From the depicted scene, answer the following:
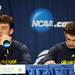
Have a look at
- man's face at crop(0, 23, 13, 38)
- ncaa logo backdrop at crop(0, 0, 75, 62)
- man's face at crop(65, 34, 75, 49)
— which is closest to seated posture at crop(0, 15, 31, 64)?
man's face at crop(0, 23, 13, 38)

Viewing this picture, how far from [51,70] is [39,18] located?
1862 mm

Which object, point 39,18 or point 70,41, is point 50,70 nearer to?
point 70,41

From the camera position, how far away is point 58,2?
369 centimetres

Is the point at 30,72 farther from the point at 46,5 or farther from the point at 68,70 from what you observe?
the point at 46,5

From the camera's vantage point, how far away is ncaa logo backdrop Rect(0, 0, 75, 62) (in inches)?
144

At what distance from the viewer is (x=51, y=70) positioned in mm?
1896

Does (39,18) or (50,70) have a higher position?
(39,18)

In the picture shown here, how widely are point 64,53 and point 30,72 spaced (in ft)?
3.58

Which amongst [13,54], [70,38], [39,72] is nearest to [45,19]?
[70,38]

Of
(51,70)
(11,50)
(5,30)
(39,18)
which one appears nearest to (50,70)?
(51,70)

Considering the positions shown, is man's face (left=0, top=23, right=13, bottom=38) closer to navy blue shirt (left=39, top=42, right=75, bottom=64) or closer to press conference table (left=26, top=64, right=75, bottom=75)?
navy blue shirt (left=39, top=42, right=75, bottom=64)

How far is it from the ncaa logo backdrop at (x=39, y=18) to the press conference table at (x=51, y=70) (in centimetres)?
177

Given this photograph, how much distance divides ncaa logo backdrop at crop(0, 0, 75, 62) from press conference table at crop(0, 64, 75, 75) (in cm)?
177

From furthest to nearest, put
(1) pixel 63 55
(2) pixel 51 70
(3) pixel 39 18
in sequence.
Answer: (3) pixel 39 18 → (1) pixel 63 55 → (2) pixel 51 70
